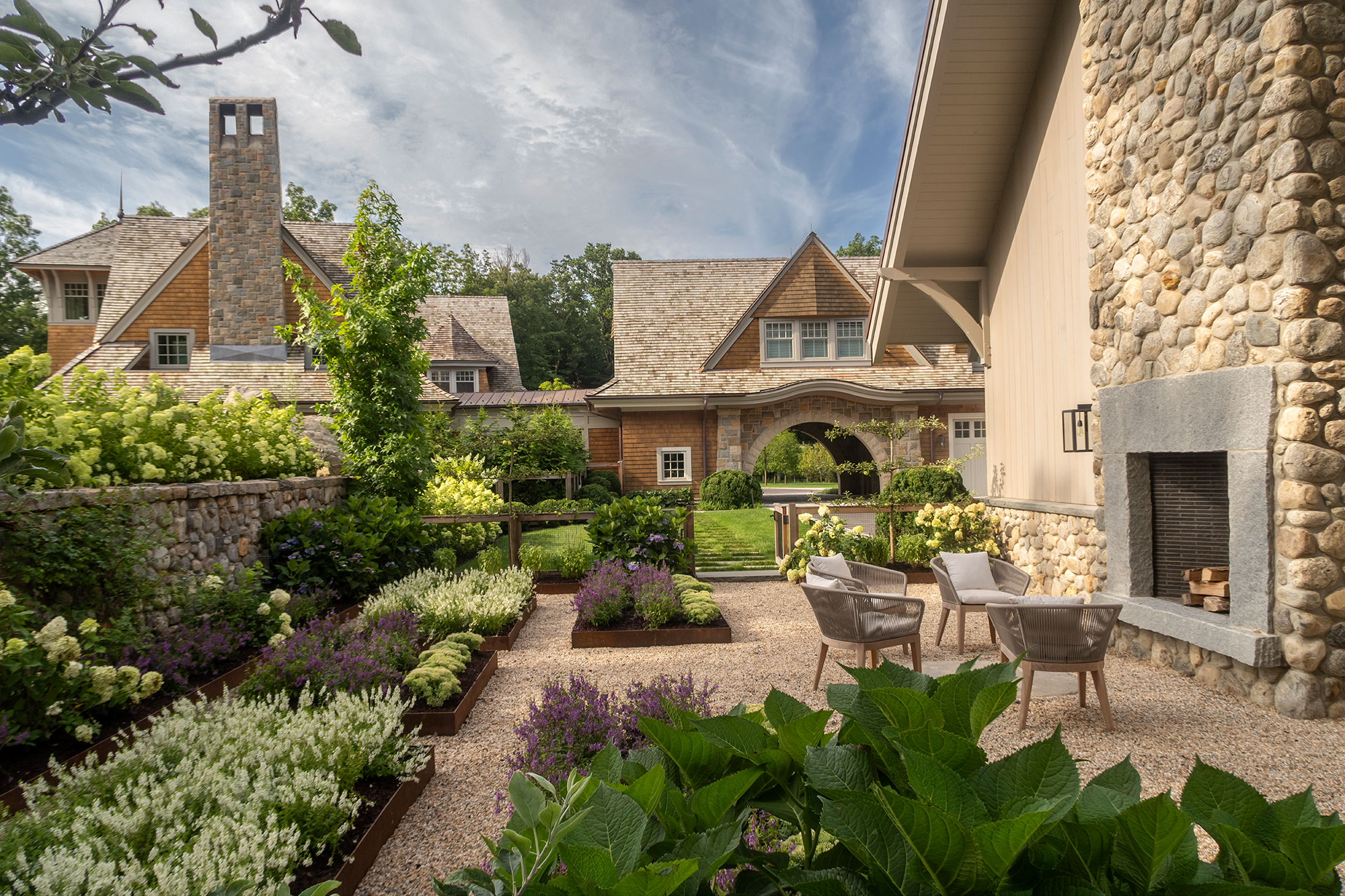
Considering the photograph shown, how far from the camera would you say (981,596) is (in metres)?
6.58

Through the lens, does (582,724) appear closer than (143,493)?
Yes

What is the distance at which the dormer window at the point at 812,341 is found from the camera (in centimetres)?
1839

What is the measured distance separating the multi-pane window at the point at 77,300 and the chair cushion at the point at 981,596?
24.5 m

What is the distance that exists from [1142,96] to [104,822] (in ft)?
24.8

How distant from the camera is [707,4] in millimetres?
3902

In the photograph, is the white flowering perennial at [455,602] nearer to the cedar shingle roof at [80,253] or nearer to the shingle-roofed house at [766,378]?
the shingle-roofed house at [766,378]

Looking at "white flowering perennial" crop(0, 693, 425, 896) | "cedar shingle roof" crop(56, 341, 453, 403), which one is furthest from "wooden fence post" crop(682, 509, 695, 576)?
"cedar shingle roof" crop(56, 341, 453, 403)

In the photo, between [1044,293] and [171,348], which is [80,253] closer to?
[171,348]

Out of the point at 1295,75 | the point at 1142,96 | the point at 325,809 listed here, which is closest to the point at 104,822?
the point at 325,809

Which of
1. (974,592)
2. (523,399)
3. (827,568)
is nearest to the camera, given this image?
(827,568)

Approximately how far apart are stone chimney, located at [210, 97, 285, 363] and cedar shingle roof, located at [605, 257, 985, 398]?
7.43m

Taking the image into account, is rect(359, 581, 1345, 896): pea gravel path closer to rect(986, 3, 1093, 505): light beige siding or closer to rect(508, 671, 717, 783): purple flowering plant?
rect(508, 671, 717, 783): purple flowering plant

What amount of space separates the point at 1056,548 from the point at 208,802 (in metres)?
7.44

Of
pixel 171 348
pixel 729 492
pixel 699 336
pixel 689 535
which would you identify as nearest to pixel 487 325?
pixel 171 348
